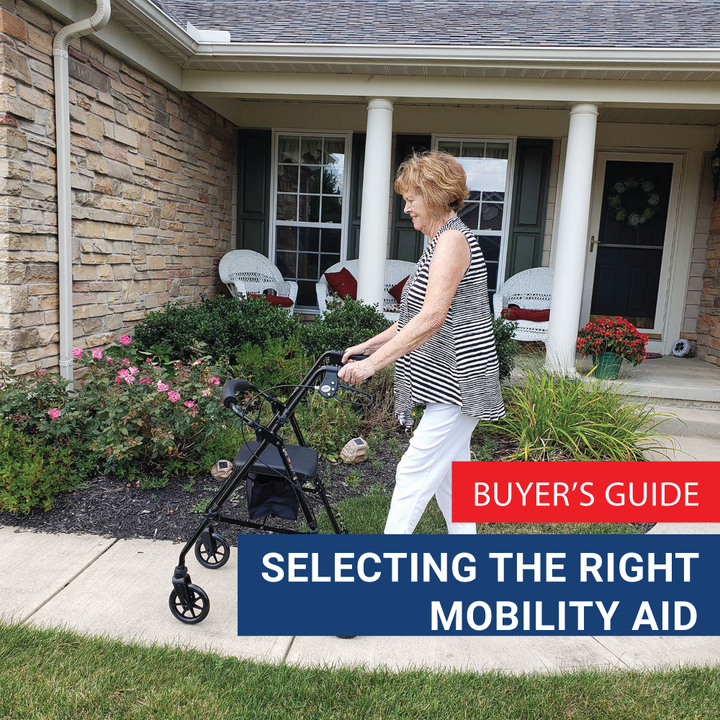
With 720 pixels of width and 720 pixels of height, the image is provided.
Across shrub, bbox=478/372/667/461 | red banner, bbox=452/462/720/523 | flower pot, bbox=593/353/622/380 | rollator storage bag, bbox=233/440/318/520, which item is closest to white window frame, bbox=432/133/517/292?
flower pot, bbox=593/353/622/380

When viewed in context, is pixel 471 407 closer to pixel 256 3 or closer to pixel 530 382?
pixel 530 382

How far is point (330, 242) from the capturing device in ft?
26.6

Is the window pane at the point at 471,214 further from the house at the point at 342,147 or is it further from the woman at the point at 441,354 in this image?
the woman at the point at 441,354

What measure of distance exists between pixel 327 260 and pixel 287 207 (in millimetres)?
812

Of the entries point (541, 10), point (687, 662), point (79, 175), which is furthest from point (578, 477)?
point (541, 10)

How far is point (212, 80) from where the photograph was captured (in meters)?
6.28

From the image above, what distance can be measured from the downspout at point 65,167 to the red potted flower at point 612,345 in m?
4.48

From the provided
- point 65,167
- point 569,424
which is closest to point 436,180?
point 569,424

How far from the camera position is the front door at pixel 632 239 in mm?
7863

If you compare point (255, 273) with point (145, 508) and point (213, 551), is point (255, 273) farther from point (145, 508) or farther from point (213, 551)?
point (213, 551)

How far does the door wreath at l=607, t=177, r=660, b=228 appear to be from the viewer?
790 centimetres

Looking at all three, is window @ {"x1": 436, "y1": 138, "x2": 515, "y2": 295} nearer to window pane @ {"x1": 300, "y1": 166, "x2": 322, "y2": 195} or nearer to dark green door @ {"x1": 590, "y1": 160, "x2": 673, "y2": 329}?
dark green door @ {"x1": 590, "y1": 160, "x2": 673, "y2": 329}

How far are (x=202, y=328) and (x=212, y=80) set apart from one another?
244 centimetres

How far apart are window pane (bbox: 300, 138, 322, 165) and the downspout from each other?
3.71 meters
